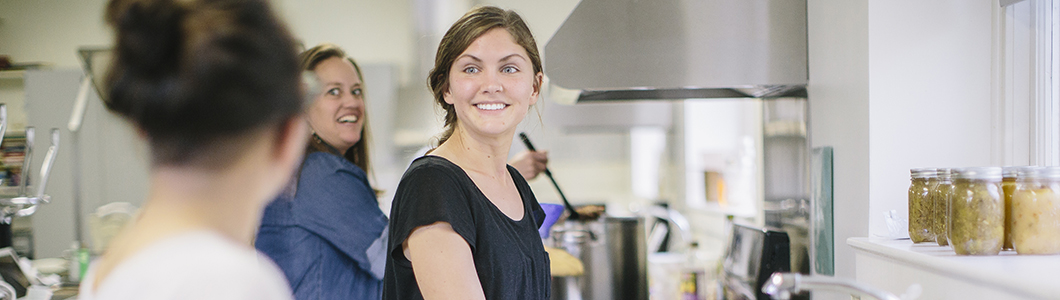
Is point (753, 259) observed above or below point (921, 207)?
below

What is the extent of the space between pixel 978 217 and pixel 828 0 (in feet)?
2.05

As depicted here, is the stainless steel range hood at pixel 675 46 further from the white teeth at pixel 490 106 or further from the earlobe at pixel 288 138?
the earlobe at pixel 288 138

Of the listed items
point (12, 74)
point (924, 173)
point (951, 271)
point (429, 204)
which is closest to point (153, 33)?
point (429, 204)

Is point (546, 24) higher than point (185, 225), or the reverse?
point (546, 24)

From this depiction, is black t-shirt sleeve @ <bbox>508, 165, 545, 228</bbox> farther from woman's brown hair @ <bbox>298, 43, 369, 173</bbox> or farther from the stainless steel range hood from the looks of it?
woman's brown hair @ <bbox>298, 43, 369, 173</bbox>

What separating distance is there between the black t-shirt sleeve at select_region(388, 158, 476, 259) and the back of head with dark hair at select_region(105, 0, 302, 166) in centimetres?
42

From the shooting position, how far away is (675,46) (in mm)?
1416

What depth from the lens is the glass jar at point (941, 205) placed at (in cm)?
90

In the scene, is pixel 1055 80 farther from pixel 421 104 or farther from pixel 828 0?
pixel 421 104

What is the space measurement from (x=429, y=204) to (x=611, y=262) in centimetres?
111

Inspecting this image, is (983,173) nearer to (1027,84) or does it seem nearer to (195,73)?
(1027,84)

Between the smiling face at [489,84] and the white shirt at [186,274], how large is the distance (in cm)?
58

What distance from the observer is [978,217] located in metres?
0.83

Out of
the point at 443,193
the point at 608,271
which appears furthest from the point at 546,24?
the point at 443,193
